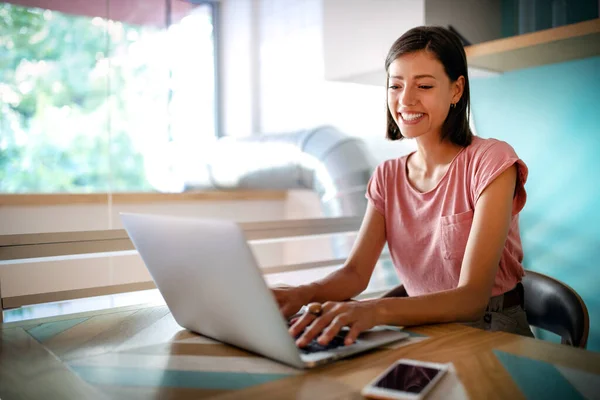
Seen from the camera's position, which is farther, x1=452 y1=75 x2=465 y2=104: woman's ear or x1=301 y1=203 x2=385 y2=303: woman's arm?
x1=452 y1=75 x2=465 y2=104: woman's ear

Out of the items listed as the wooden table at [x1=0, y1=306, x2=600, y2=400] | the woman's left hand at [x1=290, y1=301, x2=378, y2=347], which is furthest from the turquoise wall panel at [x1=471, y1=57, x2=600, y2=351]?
the woman's left hand at [x1=290, y1=301, x2=378, y2=347]

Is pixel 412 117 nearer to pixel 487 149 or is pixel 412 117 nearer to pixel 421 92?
pixel 421 92

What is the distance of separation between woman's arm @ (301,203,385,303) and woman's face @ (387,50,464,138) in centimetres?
22

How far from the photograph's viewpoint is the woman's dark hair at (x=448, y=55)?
1.17 m

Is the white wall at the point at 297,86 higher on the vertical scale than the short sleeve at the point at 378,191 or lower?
higher

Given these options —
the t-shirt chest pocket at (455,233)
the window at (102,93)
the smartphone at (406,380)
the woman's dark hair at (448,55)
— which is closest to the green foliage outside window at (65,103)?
the window at (102,93)

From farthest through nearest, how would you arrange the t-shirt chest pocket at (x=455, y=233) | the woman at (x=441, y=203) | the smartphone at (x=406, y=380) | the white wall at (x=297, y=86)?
the white wall at (x=297, y=86) → the t-shirt chest pocket at (x=455, y=233) → the woman at (x=441, y=203) → the smartphone at (x=406, y=380)

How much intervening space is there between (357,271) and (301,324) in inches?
18.6

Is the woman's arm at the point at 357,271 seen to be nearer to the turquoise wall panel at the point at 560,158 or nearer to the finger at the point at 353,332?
the finger at the point at 353,332

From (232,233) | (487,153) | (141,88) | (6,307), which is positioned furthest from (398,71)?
(141,88)

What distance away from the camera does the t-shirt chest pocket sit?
3.73ft

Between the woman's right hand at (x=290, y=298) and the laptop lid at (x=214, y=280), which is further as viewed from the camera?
the woman's right hand at (x=290, y=298)

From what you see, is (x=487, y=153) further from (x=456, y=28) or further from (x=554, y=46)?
(x=456, y=28)

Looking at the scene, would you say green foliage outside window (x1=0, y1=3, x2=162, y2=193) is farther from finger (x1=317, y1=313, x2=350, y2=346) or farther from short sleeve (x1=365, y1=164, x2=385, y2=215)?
finger (x1=317, y1=313, x2=350, y2=346)
